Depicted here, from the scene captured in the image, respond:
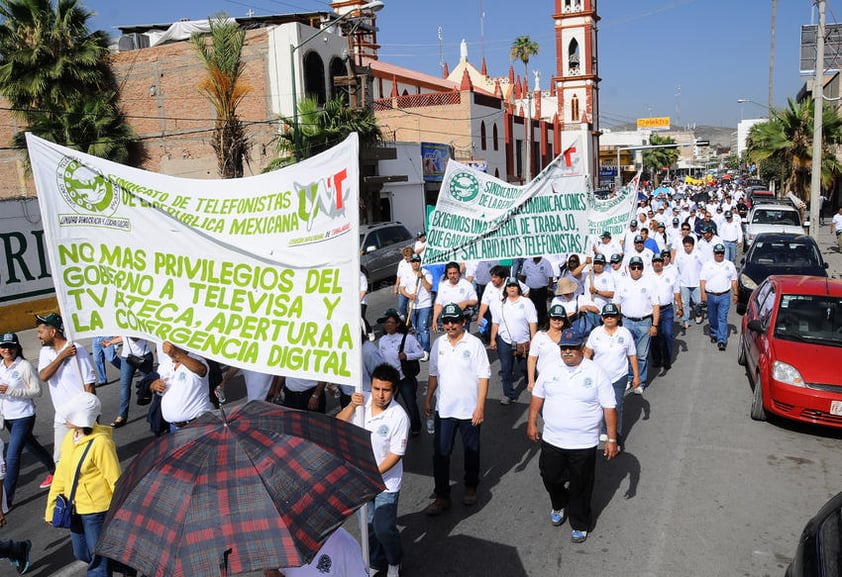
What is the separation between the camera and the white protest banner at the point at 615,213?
1284cm

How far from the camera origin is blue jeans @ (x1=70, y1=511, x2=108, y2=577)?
457 centimetres

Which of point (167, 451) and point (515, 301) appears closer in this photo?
point (167, 451)

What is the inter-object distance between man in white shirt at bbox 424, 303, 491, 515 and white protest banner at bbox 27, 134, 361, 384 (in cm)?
189

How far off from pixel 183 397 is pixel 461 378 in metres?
2.32

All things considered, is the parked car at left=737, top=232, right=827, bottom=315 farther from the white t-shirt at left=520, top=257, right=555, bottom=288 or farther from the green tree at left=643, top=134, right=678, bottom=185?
the green tree at left=643, top=134, right=678, bottom=185

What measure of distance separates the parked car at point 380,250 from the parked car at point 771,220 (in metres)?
10.8

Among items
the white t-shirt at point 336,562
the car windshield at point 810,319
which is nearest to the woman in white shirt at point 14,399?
the white t-shirt at point 336,562

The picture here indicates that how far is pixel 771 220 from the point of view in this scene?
75.5ft

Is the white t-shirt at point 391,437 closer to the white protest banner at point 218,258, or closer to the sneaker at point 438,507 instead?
the white protest banner at point 218,258

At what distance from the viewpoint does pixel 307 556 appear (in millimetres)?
2734

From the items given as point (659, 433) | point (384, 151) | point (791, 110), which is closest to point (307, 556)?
point (659, 433)

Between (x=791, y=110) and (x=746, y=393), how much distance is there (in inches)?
824

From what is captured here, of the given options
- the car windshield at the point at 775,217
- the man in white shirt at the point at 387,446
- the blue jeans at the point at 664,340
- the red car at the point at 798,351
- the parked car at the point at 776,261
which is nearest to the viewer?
the man in white shirt at the point at 387,446

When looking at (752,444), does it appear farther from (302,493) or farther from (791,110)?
(791,110)
